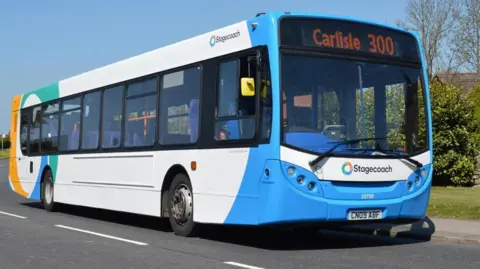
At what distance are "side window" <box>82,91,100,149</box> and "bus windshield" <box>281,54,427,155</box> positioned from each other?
6517mm

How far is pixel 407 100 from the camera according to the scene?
10844 millimetres

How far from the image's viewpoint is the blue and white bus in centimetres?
973

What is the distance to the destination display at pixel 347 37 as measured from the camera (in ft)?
32.9

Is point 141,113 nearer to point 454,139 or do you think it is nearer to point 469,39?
point 454,139

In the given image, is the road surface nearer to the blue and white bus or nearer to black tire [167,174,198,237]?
black tire [167,174,198,237]

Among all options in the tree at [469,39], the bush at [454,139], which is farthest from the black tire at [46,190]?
the tree at [469,39]

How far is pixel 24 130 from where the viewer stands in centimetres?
2048

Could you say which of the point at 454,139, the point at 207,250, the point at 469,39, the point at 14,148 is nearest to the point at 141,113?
the point at 207,250

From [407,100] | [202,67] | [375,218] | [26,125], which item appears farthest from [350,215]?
[26,125]

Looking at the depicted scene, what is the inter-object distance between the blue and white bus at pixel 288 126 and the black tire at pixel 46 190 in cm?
571

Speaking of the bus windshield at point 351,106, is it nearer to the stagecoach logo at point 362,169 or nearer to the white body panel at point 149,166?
the stagecoach logo at point 362,169

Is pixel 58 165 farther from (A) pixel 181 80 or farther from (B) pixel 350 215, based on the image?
(B) pixel 350 215

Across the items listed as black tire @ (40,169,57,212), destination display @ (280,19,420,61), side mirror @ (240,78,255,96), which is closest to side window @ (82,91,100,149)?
black tire @ (40,169,57,212)

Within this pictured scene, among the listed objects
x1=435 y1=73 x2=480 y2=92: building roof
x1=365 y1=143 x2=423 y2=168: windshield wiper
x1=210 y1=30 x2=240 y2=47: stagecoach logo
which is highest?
x1=435 y1=73 x2=480 y2=92: building roof
